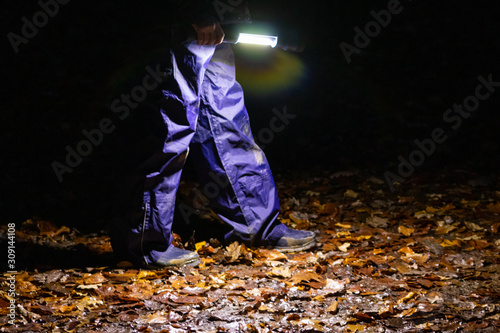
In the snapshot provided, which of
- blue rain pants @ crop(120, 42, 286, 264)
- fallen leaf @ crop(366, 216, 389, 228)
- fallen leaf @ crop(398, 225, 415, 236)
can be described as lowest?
fallen leaf @ crop(398, 225, 415, 236)

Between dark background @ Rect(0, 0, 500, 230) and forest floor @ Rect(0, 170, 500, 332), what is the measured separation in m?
1.05

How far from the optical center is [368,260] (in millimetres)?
2904

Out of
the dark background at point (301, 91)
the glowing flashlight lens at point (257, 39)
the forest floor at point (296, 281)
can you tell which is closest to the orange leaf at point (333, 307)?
the forest floor at point (296, 281)

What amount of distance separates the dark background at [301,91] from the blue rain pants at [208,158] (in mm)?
1286

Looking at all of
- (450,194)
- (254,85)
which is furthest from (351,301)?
(254,85)

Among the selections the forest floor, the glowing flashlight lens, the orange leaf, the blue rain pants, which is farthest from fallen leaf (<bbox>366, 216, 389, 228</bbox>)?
the glowing flashlight lens

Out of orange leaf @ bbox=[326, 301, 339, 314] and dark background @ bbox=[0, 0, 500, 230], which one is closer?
orange leaf @ bbox=[326, 301, 339, 314]

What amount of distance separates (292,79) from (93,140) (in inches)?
146

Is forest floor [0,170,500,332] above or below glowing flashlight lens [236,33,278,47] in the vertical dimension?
below

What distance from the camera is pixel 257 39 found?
108 inches

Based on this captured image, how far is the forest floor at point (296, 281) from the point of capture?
2.20 m

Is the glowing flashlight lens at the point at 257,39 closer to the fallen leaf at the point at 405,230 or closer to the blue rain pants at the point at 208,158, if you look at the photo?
the blue rain pants at the point at 208,158

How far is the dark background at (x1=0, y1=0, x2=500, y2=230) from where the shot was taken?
501cm

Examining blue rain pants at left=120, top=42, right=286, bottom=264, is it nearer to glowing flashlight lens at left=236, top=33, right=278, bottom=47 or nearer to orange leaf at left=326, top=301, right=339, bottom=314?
glowing flashlight lens at left=236, top=33, right=278, bottom=47
